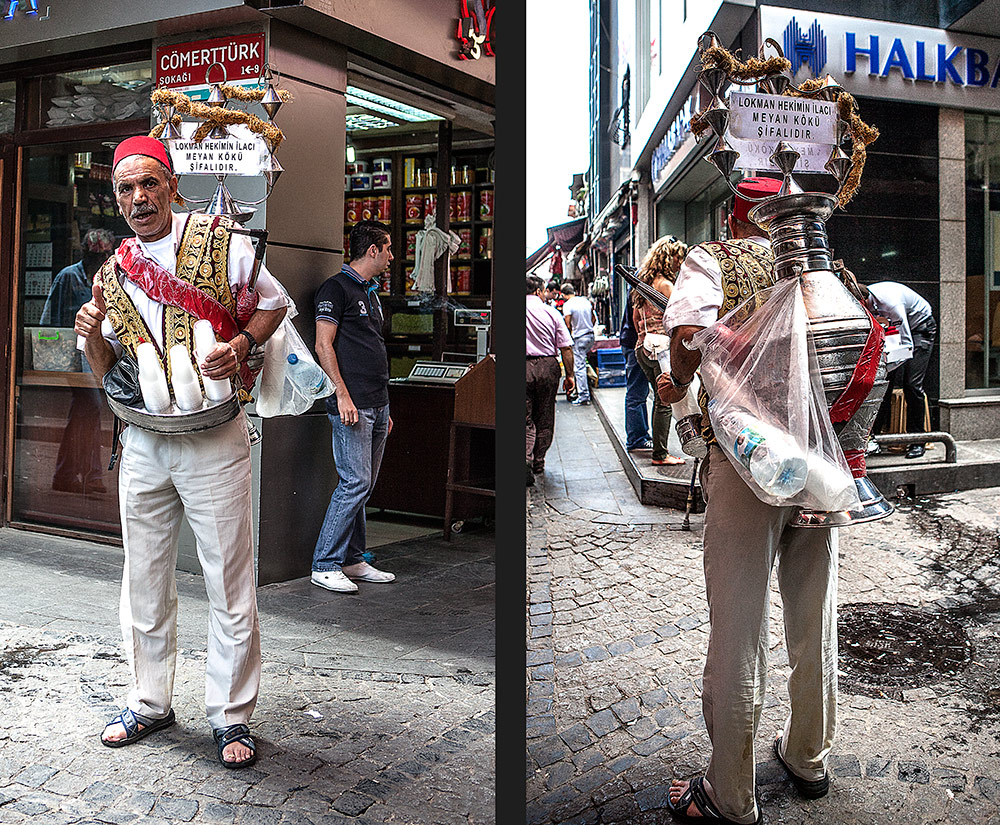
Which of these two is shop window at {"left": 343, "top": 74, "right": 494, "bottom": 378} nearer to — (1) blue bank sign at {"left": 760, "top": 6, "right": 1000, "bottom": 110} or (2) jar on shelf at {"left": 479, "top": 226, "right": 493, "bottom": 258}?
(2) jar on shelf at {"left": 479, "top": 226, "right": 493, "bottom": 258}

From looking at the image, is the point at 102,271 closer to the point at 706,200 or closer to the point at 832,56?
the point at 706,200

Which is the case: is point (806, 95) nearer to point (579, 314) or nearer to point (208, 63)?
point (579, 314)

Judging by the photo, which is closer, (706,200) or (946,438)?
(706,200)

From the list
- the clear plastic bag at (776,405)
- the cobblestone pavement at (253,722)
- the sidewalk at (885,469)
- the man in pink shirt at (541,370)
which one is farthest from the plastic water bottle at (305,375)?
the clear plastic bag at (776,405)

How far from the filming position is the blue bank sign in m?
1.55

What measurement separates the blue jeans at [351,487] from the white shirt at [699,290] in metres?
1.08

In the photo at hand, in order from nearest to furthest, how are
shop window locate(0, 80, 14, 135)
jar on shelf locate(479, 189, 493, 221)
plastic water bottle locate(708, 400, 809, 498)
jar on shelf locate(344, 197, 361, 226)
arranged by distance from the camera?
plastic water bottle locate(708, 400, 809, 498), shop window locate(0, 80, 14, 135), jar on shelf locate(344, 197, 361, 226), jar on shelf locate(479, 189, 493, 221)

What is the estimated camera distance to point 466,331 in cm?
300

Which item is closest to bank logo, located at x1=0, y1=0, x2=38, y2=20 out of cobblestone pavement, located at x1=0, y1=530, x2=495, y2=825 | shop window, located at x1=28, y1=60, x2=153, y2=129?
shop window, located at x1=28, y1=60, x2=153, y2=129

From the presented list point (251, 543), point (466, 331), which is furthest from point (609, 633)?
point (466, 331)

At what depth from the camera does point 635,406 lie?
1.77m

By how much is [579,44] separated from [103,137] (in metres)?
1.30

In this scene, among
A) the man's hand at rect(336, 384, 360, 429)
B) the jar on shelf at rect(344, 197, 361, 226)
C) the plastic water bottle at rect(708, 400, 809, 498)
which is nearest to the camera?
the plastic water bottle at rect(708, 400, 809, 498)

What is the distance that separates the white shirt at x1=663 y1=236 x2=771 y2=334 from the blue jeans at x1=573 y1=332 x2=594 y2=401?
0.21m
